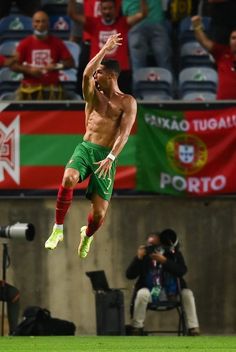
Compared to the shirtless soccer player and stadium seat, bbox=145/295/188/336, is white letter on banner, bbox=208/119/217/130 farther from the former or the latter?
the shirtless soccer player

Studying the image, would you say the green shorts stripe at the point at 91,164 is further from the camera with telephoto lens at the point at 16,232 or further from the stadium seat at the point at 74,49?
the stadium seat at the point at 74,49

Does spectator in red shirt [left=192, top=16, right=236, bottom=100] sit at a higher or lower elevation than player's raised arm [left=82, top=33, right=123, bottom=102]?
higher

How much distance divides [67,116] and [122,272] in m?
2.44

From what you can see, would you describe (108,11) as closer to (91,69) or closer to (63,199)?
(91,69)

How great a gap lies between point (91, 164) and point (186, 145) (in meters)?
5.13

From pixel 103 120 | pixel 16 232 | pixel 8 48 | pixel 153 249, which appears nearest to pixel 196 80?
pixel 8 48

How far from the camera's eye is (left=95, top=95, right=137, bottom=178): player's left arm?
1575cm

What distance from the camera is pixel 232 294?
21469 mm

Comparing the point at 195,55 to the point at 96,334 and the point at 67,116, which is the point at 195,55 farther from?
the point at 96,334

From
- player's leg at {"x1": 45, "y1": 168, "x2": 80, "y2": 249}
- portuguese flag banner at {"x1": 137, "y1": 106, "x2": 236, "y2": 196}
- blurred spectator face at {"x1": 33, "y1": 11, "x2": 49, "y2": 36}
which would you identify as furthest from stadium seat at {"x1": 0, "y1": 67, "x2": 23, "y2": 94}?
player's leg at {"x1": 45, "y1": 168, "x2": 80, "y2": 249}

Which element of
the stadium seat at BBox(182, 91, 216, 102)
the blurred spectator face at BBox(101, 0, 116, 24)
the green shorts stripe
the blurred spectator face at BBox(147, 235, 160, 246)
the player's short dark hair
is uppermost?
the blurred spectator face at BBox(101, 0, 116, 24)

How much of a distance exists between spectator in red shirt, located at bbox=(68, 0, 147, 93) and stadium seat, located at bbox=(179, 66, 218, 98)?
4.07ft

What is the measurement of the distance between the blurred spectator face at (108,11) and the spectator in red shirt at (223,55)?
1265 mm

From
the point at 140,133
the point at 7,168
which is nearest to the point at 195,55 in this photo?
the point at 140,133
